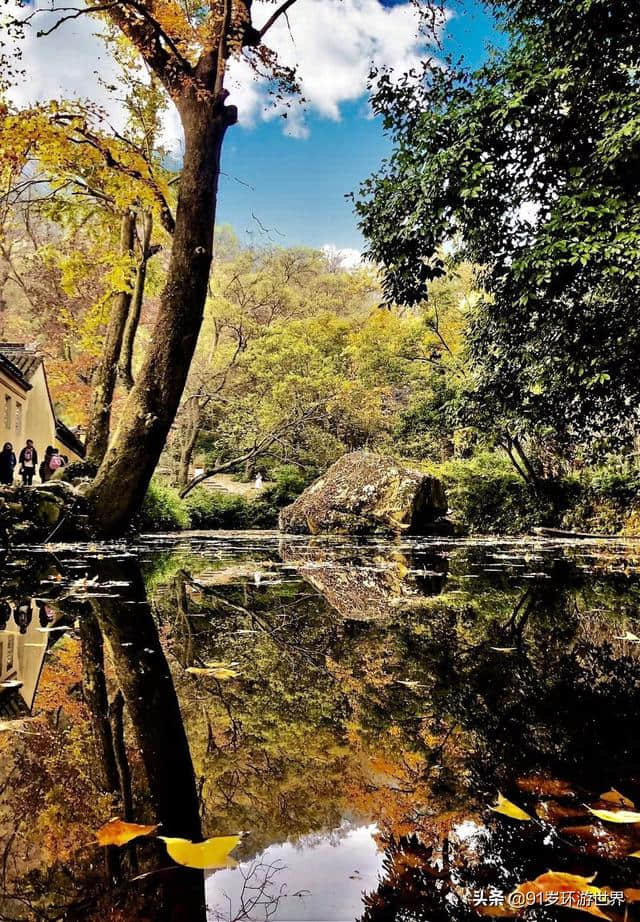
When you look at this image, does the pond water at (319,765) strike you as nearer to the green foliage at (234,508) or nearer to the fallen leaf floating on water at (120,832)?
the fallen leaf floating on water at (120,832)

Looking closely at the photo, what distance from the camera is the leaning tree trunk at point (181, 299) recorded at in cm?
611

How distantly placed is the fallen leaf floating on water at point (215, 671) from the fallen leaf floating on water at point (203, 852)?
885mm

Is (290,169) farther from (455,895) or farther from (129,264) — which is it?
(455,895)

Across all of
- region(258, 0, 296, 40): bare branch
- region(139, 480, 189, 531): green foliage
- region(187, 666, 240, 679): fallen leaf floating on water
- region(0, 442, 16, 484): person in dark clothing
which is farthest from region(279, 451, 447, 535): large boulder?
region(187, 666, 240, 679): fallen leaf floating on water

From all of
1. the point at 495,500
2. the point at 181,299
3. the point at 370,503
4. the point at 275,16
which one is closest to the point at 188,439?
the point at 495,500

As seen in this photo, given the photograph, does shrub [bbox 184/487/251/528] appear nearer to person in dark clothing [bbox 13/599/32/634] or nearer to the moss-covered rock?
the moss-covered rock

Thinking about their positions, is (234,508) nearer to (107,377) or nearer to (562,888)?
A: (107,377)

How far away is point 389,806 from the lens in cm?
98

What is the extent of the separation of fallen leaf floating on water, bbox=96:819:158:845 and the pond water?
19 millimetres

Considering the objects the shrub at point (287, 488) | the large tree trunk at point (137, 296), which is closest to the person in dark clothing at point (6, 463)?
the large tree trunk at point (137, 296)

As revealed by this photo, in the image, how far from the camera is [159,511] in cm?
1285

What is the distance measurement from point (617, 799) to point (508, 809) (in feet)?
0.73

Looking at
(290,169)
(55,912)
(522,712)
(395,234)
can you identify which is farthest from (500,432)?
(290,169)

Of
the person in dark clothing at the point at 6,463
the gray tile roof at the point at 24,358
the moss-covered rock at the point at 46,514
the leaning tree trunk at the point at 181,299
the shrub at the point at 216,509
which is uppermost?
the gray tile roof at the point at 24,358
